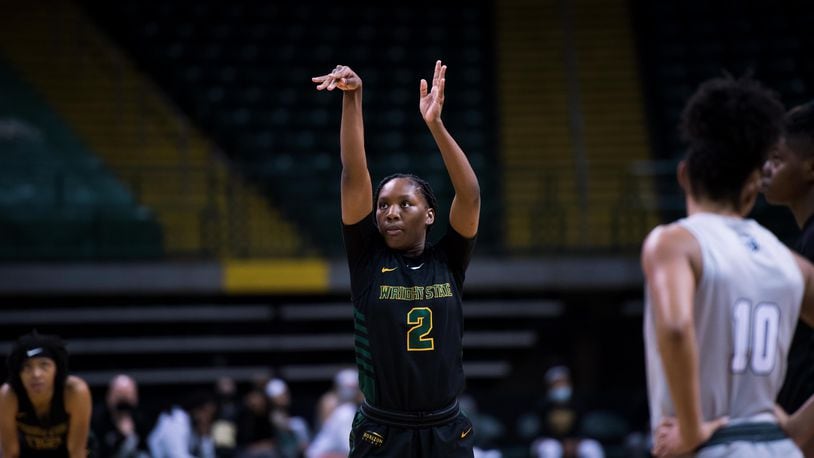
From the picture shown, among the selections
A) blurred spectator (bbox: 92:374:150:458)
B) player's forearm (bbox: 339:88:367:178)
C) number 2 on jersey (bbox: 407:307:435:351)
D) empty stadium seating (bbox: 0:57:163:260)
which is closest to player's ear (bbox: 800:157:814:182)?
number 2 on jersey (bbox: 407:307:435:351)

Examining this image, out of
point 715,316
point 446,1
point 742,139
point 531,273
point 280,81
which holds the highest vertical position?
point 446,1

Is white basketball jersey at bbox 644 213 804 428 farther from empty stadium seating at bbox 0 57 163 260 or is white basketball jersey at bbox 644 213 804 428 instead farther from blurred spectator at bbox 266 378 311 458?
empty stadium seating at bbox 0 57 163 260

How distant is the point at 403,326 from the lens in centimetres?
448

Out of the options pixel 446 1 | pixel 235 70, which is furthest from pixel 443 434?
pixel 446 1

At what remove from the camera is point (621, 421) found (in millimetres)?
14289

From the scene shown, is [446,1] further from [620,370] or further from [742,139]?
[742,139]

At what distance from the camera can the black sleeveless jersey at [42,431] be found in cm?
604

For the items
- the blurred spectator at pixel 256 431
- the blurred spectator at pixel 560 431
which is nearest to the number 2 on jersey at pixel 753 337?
the blurred spectator at pixel 256 431

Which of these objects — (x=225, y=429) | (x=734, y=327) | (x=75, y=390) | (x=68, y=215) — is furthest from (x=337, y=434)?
(x=734, y=327)

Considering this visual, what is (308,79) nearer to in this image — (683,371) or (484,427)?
(484,427)

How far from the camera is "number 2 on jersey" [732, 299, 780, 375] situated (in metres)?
3.11

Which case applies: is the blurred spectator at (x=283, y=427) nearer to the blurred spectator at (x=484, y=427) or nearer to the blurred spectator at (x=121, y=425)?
the blurred spectator at (x=121, y=425)

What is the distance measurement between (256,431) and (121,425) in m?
1.83

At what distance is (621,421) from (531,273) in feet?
6.74
